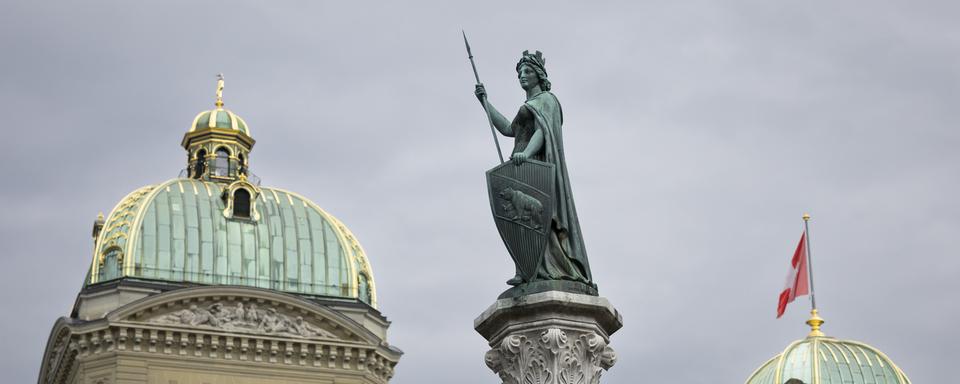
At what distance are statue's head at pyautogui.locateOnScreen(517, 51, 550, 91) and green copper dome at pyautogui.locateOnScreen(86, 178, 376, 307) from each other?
4933cm

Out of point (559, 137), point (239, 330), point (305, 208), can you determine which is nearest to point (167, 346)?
point (239, 330)

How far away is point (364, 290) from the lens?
73.5 m

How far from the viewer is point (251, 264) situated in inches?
2815

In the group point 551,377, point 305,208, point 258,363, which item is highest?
point 305,208

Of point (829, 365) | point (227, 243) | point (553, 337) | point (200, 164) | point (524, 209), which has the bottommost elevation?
point (553, 337)

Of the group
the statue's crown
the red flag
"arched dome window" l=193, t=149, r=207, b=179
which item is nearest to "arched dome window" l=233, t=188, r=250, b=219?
"arched dome window" l=193, t=149, r=207, b=179

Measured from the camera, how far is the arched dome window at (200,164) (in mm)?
76812

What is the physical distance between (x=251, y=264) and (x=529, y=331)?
5246cm

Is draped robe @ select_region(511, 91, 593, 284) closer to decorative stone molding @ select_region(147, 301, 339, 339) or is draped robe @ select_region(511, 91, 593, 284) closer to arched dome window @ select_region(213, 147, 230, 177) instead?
decorative stone molding @ select_region(147, 301, 339, 339)

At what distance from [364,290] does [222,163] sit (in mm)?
8585

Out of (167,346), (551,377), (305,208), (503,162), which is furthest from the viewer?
(305,208)

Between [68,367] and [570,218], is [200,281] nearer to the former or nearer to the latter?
[68,367]

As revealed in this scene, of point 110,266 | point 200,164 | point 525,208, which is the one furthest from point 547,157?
point 200,164

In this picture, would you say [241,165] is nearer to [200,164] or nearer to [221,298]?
[200,164]
